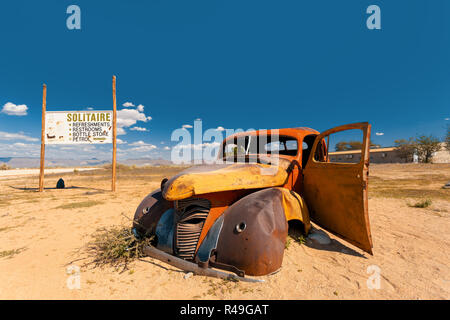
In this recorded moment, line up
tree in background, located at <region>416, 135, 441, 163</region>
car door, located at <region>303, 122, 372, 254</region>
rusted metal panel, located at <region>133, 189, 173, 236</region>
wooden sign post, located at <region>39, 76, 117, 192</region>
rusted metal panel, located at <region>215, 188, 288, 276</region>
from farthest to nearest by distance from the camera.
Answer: tree in background, located at <region>416, 135, 441, 163</region> < wooden sign post, located at <region>39, 76, 117, 192</region> < rusted metal panel, located at <region>133, 189, 173, 236</region> < car door, located at <region>303, 122, 372, 254</region> < rusted metal panel, located at <region>215, 188, 288, 276</region>

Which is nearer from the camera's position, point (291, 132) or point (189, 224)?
point (189, 224)

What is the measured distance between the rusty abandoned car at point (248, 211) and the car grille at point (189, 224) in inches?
0.5

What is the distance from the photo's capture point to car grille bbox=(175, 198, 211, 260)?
98.9 inches

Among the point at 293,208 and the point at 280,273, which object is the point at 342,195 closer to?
the point at 293,208

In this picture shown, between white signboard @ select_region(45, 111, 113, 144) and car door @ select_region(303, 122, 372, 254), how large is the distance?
10106 millimetres

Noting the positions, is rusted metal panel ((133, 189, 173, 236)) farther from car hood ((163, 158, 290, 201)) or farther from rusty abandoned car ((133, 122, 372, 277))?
car hood ((163, 158, 290, 201))

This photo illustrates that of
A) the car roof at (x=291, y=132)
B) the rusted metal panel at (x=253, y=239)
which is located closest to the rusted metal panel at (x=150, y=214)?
the rusted metal panel at (x=253, y=239)

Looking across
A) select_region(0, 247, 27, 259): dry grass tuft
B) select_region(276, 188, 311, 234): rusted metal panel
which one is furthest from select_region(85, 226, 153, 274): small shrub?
select_region(276, 188, 311, 234): rusted metal panel

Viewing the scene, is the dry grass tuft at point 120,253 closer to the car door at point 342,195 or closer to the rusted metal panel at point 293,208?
the rusted metal panel at point 293,208

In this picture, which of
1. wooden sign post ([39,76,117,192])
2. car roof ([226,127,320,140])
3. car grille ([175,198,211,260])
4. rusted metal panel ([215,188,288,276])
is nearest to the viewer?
rusted metal panel ([215,188,288,276])

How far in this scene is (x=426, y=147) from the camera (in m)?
30.5

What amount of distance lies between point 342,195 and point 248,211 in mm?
1623

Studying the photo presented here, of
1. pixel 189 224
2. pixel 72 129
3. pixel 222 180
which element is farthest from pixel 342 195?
pixel 72 129

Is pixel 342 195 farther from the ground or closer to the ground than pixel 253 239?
farther from the ground
